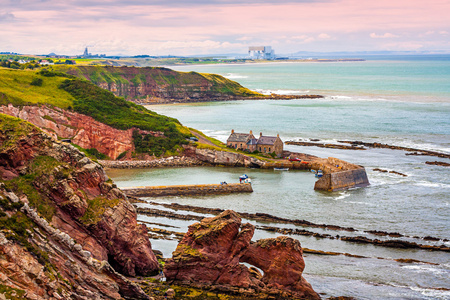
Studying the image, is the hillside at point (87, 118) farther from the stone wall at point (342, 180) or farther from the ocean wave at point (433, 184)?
the ocean wave at point (433, 184)

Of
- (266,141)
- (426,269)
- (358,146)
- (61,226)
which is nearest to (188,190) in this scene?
(266,141)

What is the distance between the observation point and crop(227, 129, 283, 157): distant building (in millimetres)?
91562

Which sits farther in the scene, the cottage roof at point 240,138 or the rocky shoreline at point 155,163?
the cottage roof at point 240,138

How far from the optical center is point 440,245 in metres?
49.2

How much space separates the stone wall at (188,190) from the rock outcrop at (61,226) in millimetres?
31090

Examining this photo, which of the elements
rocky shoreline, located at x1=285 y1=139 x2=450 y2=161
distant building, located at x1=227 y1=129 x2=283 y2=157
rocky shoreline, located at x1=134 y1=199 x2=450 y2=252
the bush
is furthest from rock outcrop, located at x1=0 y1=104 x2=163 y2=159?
rocky shoreline, located at x1=285 y1=139 x2=450 y2=161

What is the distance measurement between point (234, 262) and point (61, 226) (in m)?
11.4

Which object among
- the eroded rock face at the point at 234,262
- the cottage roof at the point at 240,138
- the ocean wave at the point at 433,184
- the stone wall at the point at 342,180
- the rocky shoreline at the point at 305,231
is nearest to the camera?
the eroded rock face at the point at 234,262

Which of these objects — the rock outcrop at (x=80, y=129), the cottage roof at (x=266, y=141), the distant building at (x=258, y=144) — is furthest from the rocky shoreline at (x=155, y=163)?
the cottage roof at (x=266, y=141)

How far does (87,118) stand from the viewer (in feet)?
320

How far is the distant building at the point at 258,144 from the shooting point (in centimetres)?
9156

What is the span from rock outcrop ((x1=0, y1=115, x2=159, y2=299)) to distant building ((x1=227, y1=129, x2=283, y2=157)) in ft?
184

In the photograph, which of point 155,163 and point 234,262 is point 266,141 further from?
point 234,262

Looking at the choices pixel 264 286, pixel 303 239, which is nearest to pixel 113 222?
pixel 264 286
